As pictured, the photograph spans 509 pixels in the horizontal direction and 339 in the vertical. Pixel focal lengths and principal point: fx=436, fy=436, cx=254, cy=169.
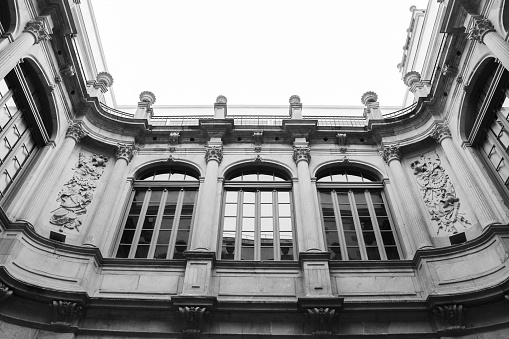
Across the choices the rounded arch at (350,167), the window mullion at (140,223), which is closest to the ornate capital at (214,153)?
the window mullion at (140,223)

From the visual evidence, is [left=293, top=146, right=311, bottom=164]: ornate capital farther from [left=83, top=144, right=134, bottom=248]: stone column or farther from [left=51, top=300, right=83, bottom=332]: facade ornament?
[left=51, top=300, right=83, bottom=332]: facade ornament

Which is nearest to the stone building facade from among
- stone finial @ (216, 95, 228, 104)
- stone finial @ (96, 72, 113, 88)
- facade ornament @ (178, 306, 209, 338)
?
facade ornament @ (178, 306, 209, 338)

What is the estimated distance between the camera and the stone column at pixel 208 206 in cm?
1128

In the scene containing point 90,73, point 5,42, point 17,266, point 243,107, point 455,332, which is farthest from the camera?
point 243,107

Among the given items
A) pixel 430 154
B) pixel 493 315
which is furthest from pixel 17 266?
pixel 430 154

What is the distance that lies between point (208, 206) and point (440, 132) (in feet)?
25.0

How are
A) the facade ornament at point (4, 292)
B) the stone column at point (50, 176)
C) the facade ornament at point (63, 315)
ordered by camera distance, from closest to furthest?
the facade ornament at point (4, 292), the facade ornament at point (63, 315), the stone column at point (50, 176)

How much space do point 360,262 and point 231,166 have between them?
5.54 metres

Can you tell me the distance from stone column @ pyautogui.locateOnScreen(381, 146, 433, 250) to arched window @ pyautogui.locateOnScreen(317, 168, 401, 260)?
0.58 meters

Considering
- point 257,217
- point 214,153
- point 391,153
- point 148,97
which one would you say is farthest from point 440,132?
point 148,97

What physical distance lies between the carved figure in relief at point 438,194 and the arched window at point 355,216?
4.00 feet

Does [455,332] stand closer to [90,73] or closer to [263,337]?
[263,337]

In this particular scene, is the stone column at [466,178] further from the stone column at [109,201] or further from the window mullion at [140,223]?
the stone column at [109,201]

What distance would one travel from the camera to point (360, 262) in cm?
1070
